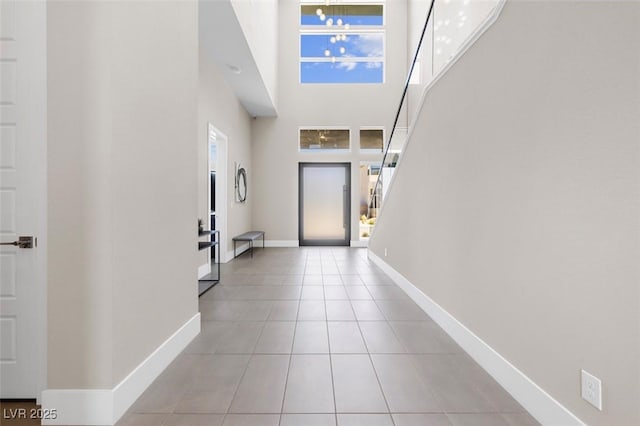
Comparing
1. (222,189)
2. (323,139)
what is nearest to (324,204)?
(323,139)

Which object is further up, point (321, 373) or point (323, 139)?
point (323, 139)

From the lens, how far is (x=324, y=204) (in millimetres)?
8289

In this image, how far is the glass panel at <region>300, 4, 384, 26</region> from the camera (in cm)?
825

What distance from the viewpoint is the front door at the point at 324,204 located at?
8258mm

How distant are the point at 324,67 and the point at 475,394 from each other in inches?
319

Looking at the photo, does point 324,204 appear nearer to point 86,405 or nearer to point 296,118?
point 296,118

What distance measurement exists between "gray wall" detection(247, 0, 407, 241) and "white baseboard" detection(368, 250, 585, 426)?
18.4 ft

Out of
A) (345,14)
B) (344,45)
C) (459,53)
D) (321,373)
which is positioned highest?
(345,14)

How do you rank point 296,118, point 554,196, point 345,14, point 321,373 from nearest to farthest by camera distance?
point 554,196, point 321,373, point 296,118, point 345,14

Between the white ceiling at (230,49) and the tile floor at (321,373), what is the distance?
335 cm

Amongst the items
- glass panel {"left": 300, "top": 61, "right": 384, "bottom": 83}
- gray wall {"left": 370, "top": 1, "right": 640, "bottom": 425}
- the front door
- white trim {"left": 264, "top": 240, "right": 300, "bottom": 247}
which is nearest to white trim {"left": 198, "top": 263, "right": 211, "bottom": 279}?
white trim {"left": 264, "top": 240, "right": 300, "bottom": 247}

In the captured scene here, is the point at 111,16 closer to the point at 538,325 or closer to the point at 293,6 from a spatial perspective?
the point at 538,325

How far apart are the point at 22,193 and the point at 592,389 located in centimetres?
279

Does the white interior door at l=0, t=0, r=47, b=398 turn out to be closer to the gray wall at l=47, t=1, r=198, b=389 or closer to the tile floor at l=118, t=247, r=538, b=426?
the gray wall at l=47, t=1, r=198, b=389
